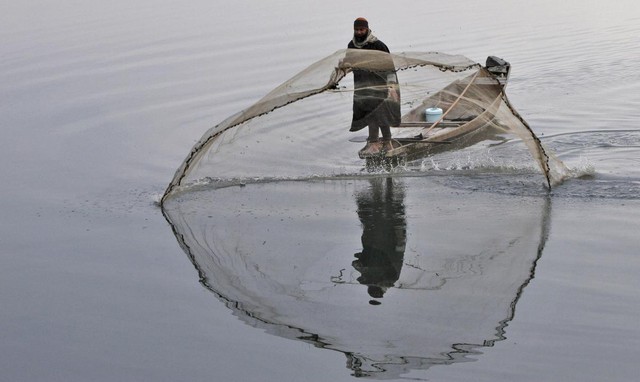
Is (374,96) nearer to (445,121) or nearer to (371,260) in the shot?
(445,121)

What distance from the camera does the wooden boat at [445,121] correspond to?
956 cm

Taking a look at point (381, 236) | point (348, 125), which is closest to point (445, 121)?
point (348, 125)

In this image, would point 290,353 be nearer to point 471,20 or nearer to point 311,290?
point 311,290

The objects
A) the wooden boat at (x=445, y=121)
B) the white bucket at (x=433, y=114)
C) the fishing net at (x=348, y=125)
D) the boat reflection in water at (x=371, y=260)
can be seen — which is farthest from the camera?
the white bucket at (x=433, y=114)

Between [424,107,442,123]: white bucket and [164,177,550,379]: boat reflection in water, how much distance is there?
1.67 m

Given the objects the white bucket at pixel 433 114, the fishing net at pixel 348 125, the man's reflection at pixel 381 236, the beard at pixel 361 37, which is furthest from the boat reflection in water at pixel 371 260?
the white bucket at pixel 433 114

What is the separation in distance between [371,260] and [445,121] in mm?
3964

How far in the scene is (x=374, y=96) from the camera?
9758 millimetres

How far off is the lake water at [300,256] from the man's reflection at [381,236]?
0.17 feet

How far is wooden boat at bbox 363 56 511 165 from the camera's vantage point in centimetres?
956

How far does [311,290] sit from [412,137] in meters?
4.22

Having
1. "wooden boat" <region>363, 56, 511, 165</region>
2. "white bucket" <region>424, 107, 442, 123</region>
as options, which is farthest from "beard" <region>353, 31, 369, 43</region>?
"white bucket" <region>424, 107, 442, 123</region>

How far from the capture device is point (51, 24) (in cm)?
2388

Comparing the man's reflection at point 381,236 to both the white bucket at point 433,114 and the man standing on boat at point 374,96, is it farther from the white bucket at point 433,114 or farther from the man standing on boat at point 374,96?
the white bucket at point 433,114
